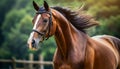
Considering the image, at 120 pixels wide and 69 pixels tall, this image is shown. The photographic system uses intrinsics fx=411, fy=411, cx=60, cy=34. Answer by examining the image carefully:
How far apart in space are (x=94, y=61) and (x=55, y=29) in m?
0.70

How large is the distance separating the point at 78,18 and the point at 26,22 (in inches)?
291

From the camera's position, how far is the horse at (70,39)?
4.64 m

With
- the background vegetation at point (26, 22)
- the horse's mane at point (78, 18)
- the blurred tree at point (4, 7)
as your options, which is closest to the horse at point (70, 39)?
the horse's mane at point (78, 18)

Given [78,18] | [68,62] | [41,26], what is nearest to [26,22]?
[78,18]

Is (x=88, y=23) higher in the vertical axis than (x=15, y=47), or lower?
higher

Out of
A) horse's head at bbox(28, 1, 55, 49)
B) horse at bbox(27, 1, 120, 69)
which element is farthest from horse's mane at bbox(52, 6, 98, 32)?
horse's head at bbox(28, 1, 55, 49)

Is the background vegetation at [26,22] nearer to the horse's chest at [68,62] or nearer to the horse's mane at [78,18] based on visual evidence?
the horse's mane at [78,18]

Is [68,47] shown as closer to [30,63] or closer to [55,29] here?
[55,29]

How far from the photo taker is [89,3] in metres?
7.15

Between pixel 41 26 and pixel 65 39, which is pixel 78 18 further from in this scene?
pixel 41 26

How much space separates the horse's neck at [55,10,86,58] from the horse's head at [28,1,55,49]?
173 mm

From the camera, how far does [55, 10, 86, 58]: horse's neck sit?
16.0 ft

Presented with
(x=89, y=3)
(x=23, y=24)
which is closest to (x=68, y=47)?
(x=89, y=3)

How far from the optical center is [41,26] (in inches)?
182
